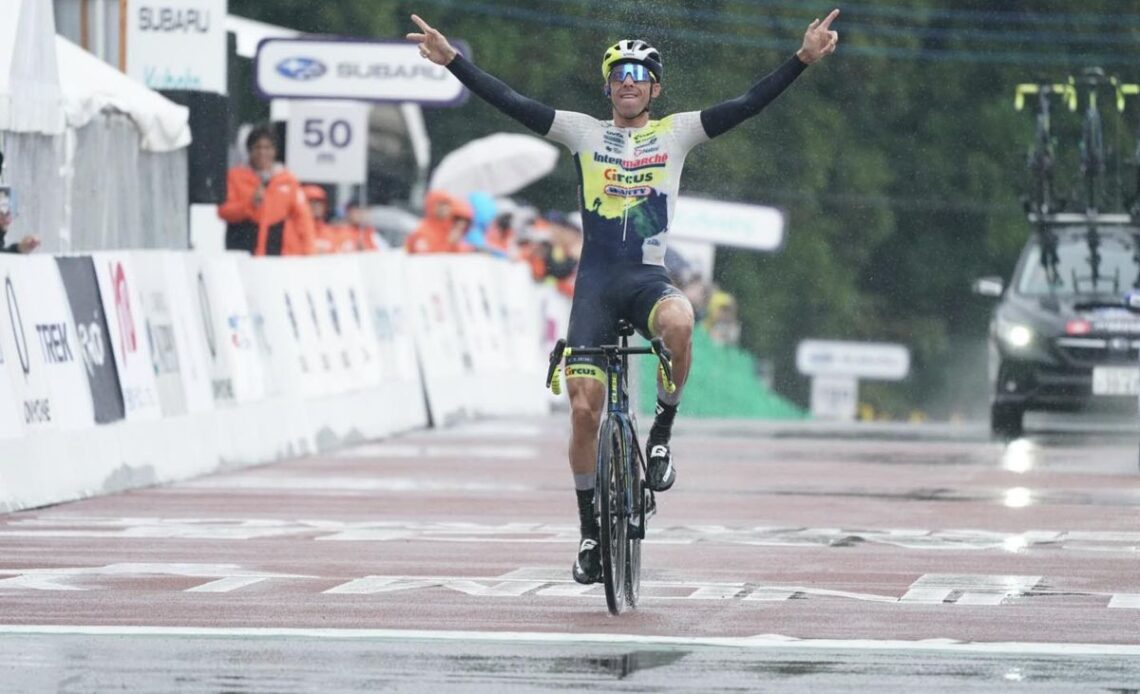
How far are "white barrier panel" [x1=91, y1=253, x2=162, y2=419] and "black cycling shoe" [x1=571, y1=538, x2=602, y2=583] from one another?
7.65 meters

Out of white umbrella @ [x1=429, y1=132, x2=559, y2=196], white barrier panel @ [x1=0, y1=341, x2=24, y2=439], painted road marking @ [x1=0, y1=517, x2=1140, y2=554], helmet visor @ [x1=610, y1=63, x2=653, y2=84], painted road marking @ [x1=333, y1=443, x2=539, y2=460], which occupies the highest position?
helmet visor @ [x1=610, y1=63, x2=653, y2=84]

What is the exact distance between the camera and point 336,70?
30391 millimetres

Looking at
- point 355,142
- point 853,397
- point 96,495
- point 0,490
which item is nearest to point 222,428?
point 96,495

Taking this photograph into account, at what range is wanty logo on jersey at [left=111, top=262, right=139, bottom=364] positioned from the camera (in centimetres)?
1920

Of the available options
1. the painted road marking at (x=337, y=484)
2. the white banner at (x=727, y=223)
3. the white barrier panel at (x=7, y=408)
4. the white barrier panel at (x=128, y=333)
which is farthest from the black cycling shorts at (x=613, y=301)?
the white banner at (x=727, y=223)

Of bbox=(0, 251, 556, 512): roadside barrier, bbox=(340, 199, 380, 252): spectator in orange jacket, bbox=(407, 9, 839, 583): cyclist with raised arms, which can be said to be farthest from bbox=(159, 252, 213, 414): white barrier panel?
bbox=(340, 199, 380, 252): spectator in orange jacket

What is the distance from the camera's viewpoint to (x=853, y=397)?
5097 cm

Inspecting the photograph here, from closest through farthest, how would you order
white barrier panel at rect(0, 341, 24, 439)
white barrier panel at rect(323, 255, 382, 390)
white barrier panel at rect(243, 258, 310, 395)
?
1. white barrier panel at rect(0, 341, 24, 439)
2. white barrier panel at rect(243, 258, 310, 395)
3. white barrier panel at rect(323, 255, 382, 390)

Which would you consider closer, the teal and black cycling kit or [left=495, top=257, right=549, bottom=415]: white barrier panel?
the teal and black cycling kit

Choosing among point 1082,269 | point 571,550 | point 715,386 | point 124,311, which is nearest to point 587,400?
point 571,550

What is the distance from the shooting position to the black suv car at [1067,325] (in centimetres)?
2548

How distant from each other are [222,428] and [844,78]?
4425 cm

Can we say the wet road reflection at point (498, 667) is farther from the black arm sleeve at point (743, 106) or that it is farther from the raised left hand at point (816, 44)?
the raised left hand at point (816, 44)

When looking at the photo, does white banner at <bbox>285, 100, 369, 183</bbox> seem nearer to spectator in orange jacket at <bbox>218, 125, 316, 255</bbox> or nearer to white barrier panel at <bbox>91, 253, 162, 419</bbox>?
spectator in orange jacket at <bbox>218, 125, 316, 255</bbox>
